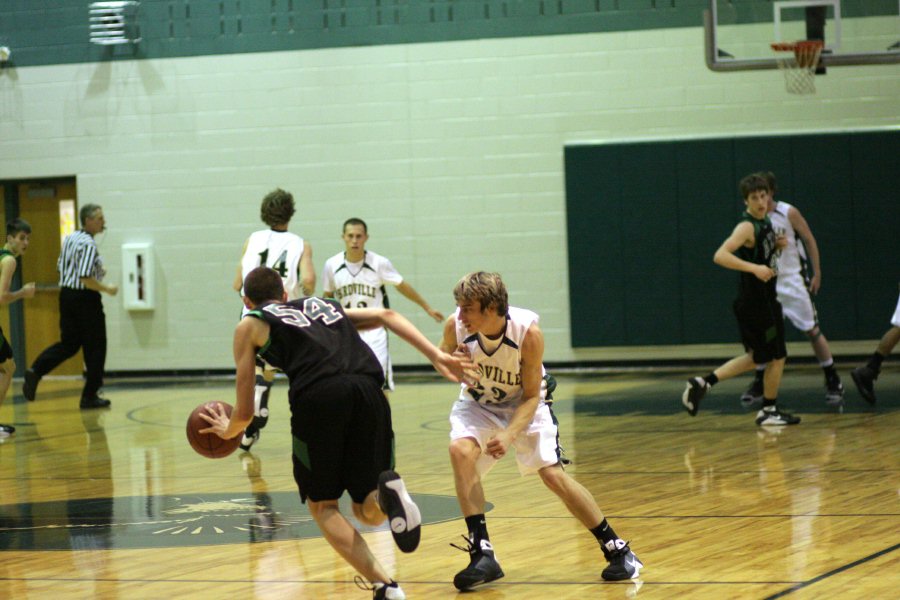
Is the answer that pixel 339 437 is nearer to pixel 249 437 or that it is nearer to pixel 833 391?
pixel 249 437

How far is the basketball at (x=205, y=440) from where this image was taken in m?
5.33

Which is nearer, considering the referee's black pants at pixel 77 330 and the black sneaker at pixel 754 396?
the black sneaker at pixel 754 396

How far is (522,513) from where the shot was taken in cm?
691

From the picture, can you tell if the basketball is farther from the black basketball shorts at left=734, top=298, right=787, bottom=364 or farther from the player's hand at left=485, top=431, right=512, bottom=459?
the black basketball shorts at left=734, top=298, right=787, bottom=364

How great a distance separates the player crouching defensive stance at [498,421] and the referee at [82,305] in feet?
28.4

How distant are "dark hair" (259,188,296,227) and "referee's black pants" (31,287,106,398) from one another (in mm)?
4652

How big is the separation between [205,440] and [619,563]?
1.78 metres

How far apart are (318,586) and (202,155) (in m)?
11.7

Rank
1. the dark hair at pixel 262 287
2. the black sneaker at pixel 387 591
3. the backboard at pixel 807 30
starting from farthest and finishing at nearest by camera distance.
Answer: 1. the backboard at pixel 807 30
2. the dark hair at pixel 262 287
3. the black sneaker at pixel 387 591

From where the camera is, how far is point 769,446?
29.5 ft

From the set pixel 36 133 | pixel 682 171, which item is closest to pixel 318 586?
pixel 682 171

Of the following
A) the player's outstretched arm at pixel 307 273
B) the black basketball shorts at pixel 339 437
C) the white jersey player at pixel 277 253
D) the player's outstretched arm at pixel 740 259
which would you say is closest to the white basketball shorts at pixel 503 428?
the black basketball shorts at pixel 339 437

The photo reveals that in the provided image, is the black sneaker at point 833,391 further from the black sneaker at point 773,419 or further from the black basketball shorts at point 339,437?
the black basketball shorts at point 339,437

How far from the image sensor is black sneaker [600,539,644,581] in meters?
5.16
